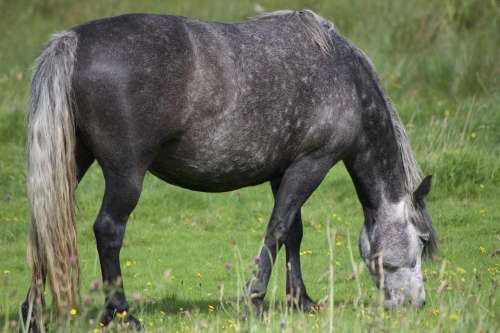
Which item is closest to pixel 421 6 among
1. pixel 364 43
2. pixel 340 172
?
pixel 364 43

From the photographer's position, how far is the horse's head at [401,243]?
22.7 ft

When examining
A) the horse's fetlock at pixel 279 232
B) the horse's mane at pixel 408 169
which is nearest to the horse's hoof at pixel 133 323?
the horse's fetlock at pixel 279 232

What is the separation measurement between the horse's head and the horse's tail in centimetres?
234

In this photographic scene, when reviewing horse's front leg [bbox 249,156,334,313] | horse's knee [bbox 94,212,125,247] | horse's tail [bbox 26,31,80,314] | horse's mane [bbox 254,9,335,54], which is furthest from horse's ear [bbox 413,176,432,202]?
horse's tail [bbox 26,31,80,314]

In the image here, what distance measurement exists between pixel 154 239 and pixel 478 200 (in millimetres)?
3407

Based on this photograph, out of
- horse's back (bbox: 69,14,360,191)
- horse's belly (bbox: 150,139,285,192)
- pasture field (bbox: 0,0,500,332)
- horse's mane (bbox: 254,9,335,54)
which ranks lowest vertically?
pasture field (bbox: 0,0,500,332)

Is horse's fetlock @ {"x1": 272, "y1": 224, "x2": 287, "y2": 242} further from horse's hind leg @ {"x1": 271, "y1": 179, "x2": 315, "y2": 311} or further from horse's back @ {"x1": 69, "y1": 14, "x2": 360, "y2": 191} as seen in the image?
horse's hind leg @ {"x1": 271, "y1": 179, "x2": 315, "y2": 311}

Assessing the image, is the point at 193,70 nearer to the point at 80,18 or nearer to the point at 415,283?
the point at 415,283

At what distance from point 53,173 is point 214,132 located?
108cm

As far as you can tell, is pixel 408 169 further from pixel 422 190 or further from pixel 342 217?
pixel 342 217

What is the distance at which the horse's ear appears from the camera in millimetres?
6849

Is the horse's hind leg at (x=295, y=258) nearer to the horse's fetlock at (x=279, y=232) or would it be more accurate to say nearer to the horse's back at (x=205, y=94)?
the horse's fetlock at (x=279, y=232)

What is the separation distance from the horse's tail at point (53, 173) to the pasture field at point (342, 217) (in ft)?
1.12

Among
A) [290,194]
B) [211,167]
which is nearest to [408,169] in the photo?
[290,194]
